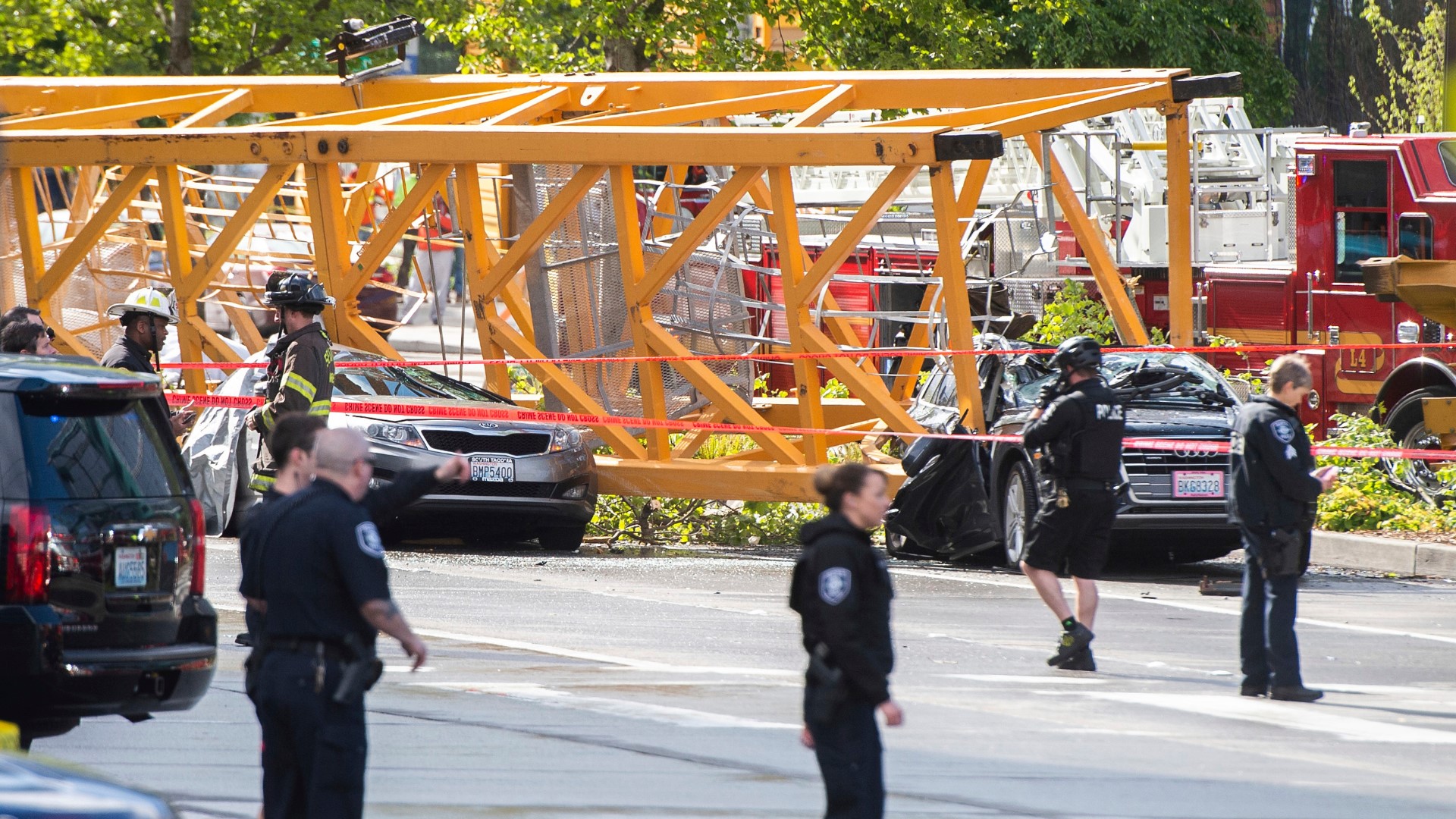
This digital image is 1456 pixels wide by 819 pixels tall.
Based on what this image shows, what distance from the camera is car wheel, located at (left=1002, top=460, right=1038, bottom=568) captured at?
492 inches

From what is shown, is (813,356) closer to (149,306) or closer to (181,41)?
(149,306)

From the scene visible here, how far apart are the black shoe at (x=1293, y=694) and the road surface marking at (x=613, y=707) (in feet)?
6.78

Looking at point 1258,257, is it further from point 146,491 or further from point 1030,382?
point 146,491

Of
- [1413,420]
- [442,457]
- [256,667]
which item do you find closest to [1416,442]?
[1413,420]

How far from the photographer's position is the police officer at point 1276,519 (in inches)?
340

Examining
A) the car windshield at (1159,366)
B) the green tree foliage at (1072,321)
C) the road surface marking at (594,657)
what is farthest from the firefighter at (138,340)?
the green tree foliage at (1072,321)

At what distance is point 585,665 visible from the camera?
945cm

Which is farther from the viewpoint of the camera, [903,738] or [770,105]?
[770,105]

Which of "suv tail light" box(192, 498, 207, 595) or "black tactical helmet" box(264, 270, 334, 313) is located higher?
"black tactical helmet" box(264, 270, 334, 313)

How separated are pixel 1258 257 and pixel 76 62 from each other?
46.3 ft

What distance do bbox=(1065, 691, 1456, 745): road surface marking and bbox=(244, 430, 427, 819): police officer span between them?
3976 mm

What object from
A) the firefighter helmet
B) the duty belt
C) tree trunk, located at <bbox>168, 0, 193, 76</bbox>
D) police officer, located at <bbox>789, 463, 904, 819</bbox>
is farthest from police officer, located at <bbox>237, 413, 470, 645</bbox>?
tree trunk, located at <bbox>168, 0, 193, 76</bbox>

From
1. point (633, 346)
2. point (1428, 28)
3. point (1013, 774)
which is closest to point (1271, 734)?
point (1013, 774)

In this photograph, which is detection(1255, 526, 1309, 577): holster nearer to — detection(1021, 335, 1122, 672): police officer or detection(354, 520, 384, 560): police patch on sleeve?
detection(1021, 335, 1122, 672): police officer
